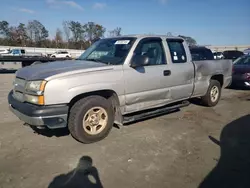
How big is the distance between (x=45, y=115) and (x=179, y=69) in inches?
123

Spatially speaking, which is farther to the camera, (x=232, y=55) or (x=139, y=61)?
(x=232, y=55)

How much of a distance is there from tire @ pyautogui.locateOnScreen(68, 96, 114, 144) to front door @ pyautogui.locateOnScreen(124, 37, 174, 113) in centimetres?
46

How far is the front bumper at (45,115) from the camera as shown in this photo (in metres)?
3.62

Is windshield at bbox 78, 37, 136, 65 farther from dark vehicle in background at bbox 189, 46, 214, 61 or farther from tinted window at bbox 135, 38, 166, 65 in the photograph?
dark vehicle in background at bbox 189, 46, 214, 61

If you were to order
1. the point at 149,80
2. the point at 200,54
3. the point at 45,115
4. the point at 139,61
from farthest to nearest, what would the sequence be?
the point at 200,54 → the point at 149,80 → the point at 139,61 → the point at 45,115

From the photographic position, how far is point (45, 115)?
11.9 feet

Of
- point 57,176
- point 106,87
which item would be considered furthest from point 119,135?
point 57,176

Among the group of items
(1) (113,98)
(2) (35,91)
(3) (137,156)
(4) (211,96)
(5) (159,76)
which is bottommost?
(3) (137,156)

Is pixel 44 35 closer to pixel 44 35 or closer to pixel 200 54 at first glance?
pixel 44 35

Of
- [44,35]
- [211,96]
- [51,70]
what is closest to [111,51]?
[51,70]

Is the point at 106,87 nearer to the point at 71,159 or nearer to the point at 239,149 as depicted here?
the point at 71,159

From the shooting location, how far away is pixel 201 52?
684 cm

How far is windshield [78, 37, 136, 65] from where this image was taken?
4621 mm

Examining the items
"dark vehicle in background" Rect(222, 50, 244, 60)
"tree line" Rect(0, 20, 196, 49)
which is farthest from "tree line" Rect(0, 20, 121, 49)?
"dark vehicle in background" Rect(222, 50, 244, 60)
